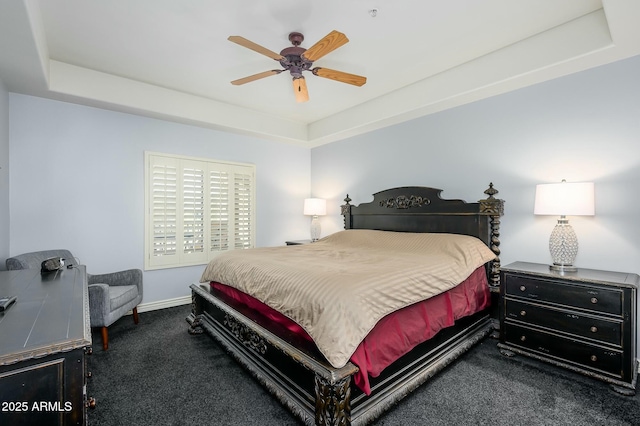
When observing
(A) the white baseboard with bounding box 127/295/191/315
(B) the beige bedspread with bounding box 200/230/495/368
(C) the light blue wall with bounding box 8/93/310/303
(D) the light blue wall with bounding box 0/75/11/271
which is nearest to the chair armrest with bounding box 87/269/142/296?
(C) the light blue wall with bounding box 8/93/310/303

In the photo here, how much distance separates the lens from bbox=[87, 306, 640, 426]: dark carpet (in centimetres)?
187

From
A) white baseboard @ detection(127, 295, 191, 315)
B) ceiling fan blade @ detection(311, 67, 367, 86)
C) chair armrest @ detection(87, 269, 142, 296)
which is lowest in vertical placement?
white baseboard @ detection(127, 295, 191, 315)

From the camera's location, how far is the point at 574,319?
7.73 ft

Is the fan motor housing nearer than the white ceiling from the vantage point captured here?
No

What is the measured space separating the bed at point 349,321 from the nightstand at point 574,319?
305mm

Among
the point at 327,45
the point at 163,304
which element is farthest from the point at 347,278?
the point at 163,304

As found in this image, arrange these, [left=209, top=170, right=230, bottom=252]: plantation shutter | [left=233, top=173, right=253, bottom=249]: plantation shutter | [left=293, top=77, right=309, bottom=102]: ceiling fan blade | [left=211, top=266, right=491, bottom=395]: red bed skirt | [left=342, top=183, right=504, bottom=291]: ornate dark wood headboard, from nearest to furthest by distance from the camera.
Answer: [left=211, top=266, right=491, bottom=395]: red bed skirt → [left=293, top=77, right=309, bottom=102]: ceiling fan blade → [left=342, top=183, right=504, bottom=291]: ornate dark wood headboard → [left=209, top=170, right=230, bottom=252]: plantation shutter → [left=233, top=173, right=253, bottom=249]: plantation shutter

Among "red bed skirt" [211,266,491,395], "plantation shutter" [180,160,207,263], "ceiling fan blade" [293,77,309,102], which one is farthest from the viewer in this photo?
"plantation shutter" [180,160,207,263]

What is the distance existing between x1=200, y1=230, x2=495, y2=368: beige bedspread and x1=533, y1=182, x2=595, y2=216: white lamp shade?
0.74m

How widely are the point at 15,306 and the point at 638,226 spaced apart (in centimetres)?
402

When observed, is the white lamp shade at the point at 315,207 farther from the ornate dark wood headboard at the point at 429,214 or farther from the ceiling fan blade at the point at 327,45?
the ceiling fan blade at the point at 327,45

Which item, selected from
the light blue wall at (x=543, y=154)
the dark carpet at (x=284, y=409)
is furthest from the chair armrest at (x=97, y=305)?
the light blue wall at (x=543, y=154)

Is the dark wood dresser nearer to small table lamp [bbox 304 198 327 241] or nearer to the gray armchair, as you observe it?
the gray armchair

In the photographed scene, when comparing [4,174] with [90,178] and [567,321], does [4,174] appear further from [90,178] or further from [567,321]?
[567,321]
